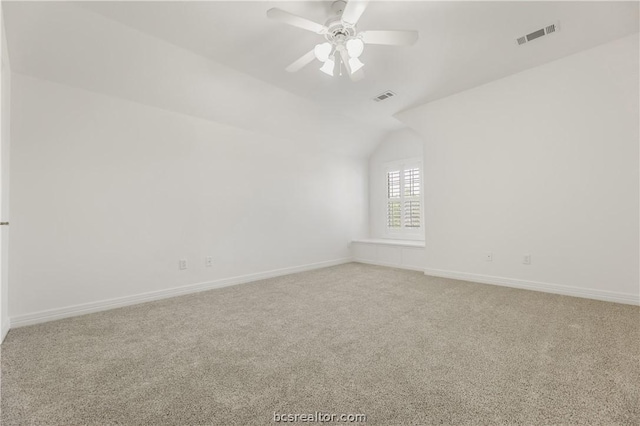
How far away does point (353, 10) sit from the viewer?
6.09ft

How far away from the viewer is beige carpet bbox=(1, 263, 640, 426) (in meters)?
1.26

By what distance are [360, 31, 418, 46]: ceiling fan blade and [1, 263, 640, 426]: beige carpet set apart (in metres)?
2.25

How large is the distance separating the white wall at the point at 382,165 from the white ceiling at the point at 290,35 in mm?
1941

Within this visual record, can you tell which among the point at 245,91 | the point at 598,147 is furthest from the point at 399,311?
the point at 245,91

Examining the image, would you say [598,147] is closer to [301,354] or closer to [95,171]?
[301,354]

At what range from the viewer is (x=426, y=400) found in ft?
4.32

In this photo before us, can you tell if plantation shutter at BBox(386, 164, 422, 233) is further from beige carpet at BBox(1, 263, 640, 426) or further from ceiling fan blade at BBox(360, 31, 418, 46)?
ceiling fan blade at BBox(360, 31, 418, 46)

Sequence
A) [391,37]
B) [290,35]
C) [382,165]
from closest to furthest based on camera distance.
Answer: [391,37], [290,35], [382,165]

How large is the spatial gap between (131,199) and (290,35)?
2440 millimetres

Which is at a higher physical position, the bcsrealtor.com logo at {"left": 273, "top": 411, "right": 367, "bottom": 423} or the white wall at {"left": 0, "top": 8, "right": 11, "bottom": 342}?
the white wall at {"left": 0, "top": 8, "right": 11, "bottom": 342}

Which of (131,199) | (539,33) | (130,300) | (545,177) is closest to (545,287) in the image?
(545,177)

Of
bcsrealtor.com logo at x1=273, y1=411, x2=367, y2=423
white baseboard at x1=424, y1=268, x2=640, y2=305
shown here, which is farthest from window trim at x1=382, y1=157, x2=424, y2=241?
bcsrealtor.com logo at x1=273, y1=411, x2=367, y2=423

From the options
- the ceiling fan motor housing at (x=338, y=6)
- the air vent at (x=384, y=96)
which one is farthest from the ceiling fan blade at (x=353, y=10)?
the air vent at (x=384, y=96)

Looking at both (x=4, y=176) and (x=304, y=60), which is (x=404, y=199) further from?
(x=4, y=176)
